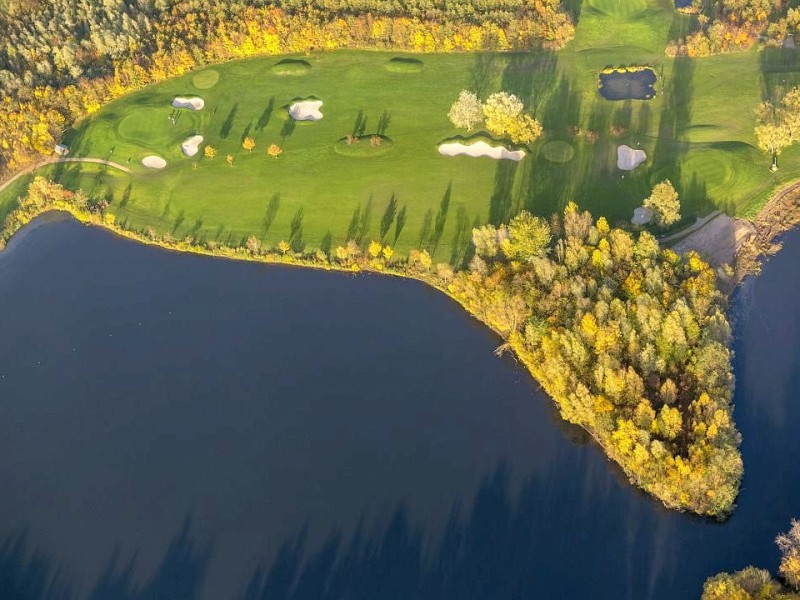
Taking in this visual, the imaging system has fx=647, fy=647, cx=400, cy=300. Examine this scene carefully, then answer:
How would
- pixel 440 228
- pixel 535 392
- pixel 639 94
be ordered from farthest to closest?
pixel 639 94
pixel 440 228
pixel 535 392

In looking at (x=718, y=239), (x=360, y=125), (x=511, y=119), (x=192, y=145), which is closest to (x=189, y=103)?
(x=192, y=145)

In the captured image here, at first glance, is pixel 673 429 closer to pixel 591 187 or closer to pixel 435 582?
pixel 435 582

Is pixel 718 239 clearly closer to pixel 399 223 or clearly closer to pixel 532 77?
pixel 532 77

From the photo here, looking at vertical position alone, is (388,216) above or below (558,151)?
below

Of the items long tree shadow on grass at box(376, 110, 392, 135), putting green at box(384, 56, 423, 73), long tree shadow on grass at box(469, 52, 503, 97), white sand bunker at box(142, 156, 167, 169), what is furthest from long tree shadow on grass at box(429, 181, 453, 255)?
white sand bunker at box(142, 156, 167, 169)

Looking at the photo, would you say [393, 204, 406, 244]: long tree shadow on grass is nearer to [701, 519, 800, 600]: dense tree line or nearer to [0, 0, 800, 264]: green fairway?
[0, 0, 800, 264]: green fairway

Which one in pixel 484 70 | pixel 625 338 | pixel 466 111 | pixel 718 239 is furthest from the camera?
pixel 484 70

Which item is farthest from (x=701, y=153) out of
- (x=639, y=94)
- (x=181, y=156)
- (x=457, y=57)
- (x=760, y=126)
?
(x=181, y=156)
